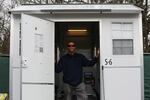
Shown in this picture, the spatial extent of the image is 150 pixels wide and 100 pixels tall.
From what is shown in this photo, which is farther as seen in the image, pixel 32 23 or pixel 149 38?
pixel 149 38

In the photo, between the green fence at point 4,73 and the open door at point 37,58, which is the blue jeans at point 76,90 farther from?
the green fence at point 4,73

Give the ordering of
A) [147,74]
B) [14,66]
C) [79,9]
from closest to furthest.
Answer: [79,9], [14,66], [147,74]

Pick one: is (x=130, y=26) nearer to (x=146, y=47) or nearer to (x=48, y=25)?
(x=48, y=25)

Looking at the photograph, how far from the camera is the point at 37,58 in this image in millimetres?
9078

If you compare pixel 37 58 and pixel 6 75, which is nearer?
pixel 37 58

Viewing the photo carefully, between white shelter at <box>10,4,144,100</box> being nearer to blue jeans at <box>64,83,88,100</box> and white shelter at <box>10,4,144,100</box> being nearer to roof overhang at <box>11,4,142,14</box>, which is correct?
roof overhang at <box>11,4,142,14</box>

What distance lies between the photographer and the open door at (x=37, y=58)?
28.6 feet

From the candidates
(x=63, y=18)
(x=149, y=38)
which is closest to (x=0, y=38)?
(x=149, y=38)

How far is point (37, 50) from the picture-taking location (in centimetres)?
908

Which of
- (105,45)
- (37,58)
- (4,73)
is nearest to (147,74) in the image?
(105,45)

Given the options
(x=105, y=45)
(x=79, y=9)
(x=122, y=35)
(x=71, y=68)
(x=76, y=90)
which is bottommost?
(x=76, y=90)

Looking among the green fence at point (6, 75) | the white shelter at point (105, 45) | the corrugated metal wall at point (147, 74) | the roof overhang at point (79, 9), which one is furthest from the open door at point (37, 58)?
the corrugated metal wall at point (147, 74)

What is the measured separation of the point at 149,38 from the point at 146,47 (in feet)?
5.54

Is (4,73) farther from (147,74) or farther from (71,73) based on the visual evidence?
(147,74)
